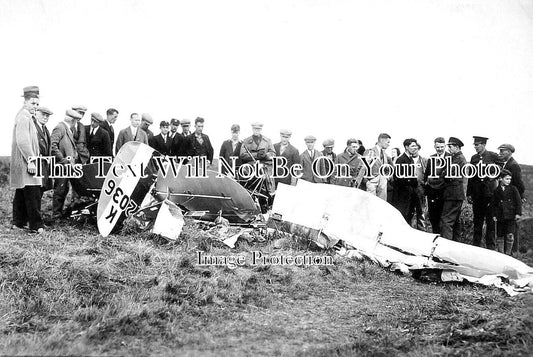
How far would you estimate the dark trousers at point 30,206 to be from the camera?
23.2ft

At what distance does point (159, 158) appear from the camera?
8203 mm

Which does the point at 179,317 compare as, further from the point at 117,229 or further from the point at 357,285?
the point at 117,229

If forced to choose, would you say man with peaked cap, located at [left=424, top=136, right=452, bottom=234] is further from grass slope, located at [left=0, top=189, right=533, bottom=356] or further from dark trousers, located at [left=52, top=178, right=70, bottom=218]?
dark trousers, located at [left=52, top=178, right=70, bottom=218]

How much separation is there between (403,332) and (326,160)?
5.84 m

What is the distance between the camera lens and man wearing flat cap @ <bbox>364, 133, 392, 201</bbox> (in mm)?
9086

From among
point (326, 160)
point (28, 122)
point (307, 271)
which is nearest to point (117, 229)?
point (28, 122)

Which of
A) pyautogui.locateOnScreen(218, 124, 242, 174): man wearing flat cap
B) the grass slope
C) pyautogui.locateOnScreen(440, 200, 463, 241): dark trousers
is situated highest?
pyautogui.locateOnScreen(218, 124, 242, 174): man wearing flat cap

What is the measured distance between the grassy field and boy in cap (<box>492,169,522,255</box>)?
246 cm

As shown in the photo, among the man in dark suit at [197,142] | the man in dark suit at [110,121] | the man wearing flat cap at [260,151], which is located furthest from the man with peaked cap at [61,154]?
the man wearing flat cap at [260,151]

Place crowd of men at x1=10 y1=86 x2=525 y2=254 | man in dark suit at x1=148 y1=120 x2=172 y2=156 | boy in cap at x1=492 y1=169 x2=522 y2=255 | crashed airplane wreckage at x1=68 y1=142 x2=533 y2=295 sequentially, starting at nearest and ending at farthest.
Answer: crashed airplane wreckage at x1=68 y1=142 x2=533 y2=295 < crowd of men at x1=10 y1=86 x2=525 y2=254 < boy in cap at x1=492 y1=169 x2=522 y2=255 < man in dark suit at x1=148 y1=120 x2=172 y2=156

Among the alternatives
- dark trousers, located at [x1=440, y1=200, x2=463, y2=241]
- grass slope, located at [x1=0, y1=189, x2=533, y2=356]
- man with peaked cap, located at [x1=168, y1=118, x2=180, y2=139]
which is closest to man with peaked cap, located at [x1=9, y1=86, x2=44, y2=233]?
grass slope, located at [x1=0, y1=189, x2=533, y2=356]

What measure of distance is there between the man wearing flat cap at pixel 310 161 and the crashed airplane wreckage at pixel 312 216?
1.74 metres

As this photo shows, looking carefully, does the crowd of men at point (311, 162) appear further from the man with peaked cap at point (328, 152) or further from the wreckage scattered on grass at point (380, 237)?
the wreckage scattered on grass at point (380, 237)

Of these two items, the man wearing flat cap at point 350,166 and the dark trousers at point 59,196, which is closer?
the dark trousers at point 59,196
